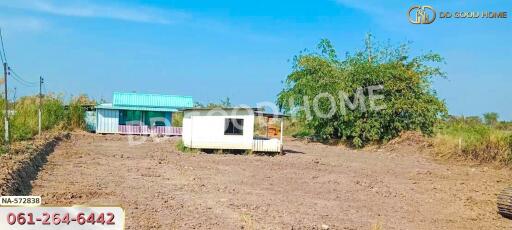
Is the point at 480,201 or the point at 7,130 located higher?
the point at 7,130

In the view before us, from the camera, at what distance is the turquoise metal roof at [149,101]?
107 ft

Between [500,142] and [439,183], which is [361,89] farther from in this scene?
[439,183]

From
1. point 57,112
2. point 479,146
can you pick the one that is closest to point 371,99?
point 479,146

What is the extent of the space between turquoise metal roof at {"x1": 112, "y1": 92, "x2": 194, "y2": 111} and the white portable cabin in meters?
12.1

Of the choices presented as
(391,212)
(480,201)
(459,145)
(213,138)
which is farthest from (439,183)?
(213,138)

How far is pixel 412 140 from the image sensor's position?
24.6 meters

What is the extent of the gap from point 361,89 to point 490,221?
1769 centimetres

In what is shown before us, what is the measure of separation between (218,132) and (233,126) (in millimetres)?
676

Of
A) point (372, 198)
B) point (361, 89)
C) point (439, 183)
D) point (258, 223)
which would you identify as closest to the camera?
point (258, 223)

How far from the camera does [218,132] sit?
20906 millimetres

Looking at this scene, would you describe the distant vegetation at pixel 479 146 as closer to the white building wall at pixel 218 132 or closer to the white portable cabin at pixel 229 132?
the white portable cabin at pixel 229 132

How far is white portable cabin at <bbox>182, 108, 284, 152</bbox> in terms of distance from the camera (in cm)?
2075

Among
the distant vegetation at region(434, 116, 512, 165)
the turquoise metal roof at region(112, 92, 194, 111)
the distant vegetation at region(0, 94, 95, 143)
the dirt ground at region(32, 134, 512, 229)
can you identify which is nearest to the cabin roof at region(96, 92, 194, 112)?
the turquoise metal roof at region(112, 92, 194, 111)

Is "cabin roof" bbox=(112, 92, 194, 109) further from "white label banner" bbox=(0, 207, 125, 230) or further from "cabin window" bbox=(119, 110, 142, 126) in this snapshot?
"white label banner" bbox=(0, 207, 125, 230)
